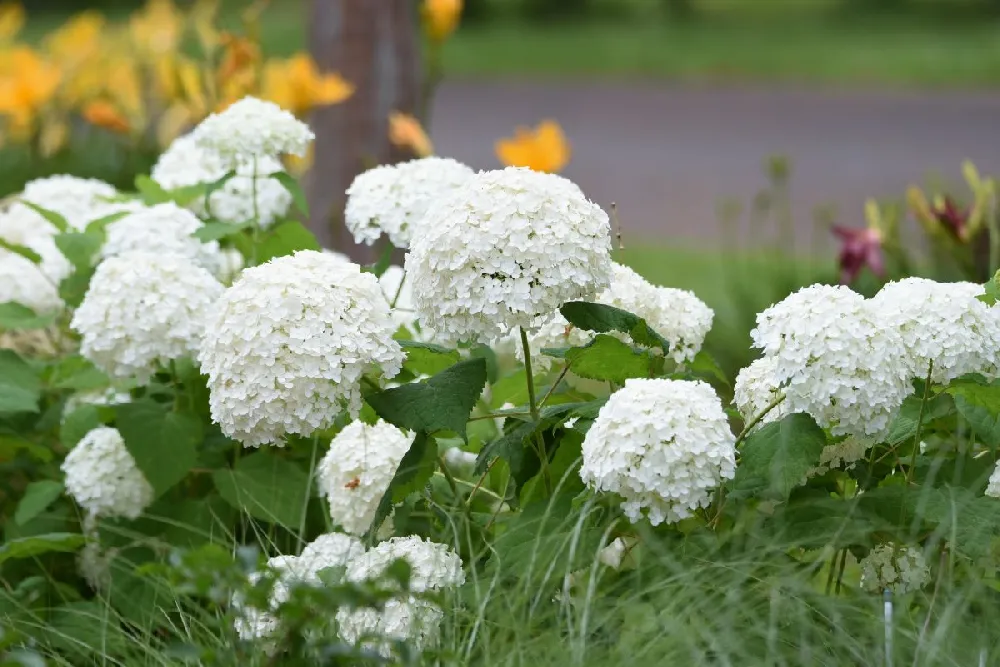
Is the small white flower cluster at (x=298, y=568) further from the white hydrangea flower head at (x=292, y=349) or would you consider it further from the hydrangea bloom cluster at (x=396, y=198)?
the hydrangea bloom cluster at (x=396, y=198)

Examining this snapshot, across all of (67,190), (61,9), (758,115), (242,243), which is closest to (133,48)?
(67,190)

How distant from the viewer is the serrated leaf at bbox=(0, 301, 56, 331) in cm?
272

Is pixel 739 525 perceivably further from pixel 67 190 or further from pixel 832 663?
pixel 67 190

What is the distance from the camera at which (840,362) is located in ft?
6.16

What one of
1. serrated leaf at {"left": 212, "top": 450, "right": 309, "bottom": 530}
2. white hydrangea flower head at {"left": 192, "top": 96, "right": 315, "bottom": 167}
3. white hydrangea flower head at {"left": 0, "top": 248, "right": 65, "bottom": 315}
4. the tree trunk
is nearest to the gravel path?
the tree trunk

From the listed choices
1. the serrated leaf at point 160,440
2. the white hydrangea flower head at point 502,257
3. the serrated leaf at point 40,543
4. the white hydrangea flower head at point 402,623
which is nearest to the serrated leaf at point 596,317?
the white hydrangea flower head at point 502,257

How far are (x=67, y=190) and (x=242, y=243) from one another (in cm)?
75

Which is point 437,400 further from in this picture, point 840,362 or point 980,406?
point 980,406

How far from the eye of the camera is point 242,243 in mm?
2850

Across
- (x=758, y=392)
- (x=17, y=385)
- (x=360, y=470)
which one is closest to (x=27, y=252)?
(x=17, y=385)

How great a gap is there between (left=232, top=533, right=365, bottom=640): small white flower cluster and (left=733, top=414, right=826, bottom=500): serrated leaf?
1.90 ft

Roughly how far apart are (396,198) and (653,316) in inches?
19.4

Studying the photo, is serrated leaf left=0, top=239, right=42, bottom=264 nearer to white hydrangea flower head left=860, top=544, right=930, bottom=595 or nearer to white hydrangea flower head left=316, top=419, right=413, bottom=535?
white hydrangea flower head left=316, top=419, right=413, bottom=535

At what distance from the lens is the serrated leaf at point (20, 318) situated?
272cm
